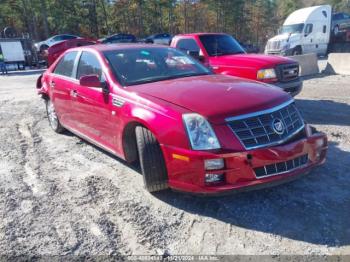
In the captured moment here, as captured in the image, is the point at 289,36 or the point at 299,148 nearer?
the point at 299,148

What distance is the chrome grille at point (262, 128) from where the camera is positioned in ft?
11.2

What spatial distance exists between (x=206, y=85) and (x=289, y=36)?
21005mm

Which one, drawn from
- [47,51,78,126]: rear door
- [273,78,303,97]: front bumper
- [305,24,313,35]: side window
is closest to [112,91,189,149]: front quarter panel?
[47,51,78,126]: rear door

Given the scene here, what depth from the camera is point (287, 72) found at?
7609 mm

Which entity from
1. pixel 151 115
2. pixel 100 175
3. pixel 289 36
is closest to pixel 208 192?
pixel 151 115

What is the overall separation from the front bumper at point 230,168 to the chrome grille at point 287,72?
13.5ft

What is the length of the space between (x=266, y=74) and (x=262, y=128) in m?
4.17

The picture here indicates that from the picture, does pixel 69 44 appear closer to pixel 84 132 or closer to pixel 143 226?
pixel 84 132

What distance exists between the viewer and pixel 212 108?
3.52 m

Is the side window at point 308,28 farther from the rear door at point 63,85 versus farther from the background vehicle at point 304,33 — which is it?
the rear door at point 63,85

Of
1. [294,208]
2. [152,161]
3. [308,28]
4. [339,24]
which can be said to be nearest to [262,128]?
[294,208]

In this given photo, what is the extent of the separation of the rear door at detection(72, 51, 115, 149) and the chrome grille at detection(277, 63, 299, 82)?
13.4 feet

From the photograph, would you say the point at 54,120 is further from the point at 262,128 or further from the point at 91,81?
the point at 262,128

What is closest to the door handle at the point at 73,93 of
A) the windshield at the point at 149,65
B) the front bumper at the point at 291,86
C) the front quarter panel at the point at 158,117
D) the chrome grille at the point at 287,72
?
the windshield at the point at 149,65
